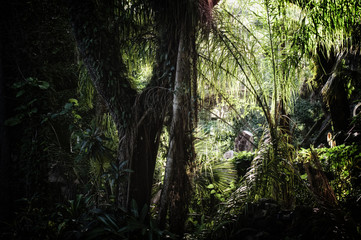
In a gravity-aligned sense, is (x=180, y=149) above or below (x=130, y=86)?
below

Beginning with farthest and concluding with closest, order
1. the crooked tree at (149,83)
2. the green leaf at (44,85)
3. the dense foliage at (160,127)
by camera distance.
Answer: the crooked tree at (149,83) < the green leaf at (44,85) < the dense foliage at (160,127)

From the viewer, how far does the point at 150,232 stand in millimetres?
2463

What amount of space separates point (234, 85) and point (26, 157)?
2667 millimetres

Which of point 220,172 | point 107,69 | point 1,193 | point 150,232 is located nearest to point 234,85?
point 220,172

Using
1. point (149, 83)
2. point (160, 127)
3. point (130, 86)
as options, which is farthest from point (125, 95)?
point (160, 127)

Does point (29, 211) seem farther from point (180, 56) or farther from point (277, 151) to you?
point (277, 151)

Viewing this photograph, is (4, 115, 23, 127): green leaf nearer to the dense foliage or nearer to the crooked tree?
the dense foliage

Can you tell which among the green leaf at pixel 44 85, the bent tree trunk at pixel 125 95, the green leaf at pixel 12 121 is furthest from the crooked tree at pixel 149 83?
the green leaf at pixel 12 121

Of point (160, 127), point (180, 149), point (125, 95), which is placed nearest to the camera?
point (180, 149)

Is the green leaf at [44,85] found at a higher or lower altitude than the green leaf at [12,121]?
higher

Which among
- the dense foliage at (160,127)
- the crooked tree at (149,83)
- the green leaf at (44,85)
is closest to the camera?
the dense foliage at (160,127)

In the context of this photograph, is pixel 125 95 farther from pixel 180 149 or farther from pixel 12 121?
pixel 12 121

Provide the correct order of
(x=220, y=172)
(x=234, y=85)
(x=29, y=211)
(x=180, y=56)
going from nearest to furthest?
(x=29, y=211) → (x=180, y=56) → (x=234, y=85) → (x=220, y=172)

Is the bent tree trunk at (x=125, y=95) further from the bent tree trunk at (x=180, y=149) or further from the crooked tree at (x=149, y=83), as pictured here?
the bent tree trunk at (x=180, y=149)
